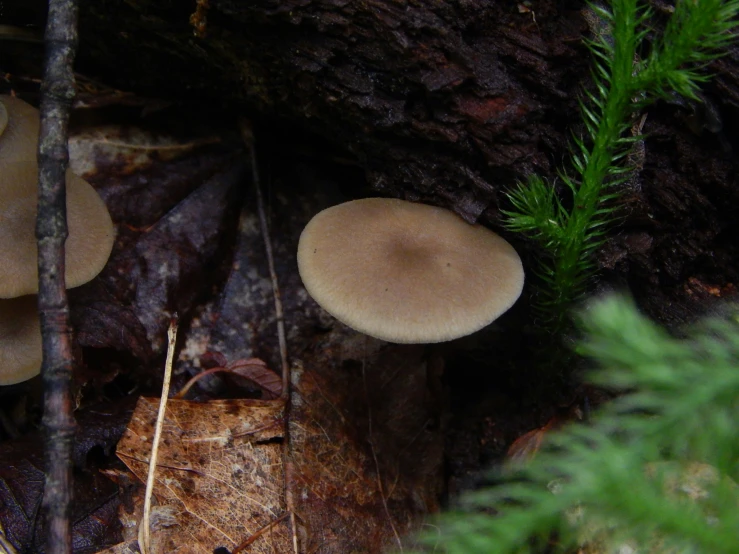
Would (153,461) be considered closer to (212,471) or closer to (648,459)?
(212,471)

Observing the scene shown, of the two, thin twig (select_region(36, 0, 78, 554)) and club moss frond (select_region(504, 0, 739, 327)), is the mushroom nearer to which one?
thin twig (select_region(36, 0, 78, 554))

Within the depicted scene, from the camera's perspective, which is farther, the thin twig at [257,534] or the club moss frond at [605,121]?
the thin twig at [257,534]

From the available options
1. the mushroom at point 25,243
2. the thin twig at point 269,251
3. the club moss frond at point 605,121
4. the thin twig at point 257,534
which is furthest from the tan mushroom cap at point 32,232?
the club moss frond at point 605,121

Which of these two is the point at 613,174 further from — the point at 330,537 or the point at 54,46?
the point at 54,46

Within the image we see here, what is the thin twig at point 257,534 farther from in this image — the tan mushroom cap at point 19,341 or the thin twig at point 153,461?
the tan mushroom cap at point 19,341

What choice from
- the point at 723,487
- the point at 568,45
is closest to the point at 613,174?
the point at 568,45

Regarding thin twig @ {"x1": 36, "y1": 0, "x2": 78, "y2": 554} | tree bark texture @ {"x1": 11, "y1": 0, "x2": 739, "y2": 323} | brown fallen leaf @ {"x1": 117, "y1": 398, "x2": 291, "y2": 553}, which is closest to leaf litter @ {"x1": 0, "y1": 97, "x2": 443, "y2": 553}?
brown fallen leaf @ {"x1": 117, "y1": 398, "x2": 291, "y2": 553}

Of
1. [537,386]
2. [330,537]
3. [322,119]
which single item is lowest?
[330,537]
